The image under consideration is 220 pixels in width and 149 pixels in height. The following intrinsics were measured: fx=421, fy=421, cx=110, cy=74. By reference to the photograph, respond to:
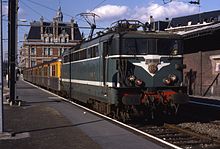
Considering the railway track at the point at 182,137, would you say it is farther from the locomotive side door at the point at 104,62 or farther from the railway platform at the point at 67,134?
the locomotive side door at the point at 104,62

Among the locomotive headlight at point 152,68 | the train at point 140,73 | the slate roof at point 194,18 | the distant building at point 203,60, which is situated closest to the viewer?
the train at point 140,73

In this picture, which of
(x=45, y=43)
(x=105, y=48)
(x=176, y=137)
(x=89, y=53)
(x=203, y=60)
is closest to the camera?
(x=176, y=137)

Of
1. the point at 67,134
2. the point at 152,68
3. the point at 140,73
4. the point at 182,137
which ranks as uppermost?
the point at 152,68

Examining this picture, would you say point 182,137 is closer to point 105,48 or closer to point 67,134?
point 67,134

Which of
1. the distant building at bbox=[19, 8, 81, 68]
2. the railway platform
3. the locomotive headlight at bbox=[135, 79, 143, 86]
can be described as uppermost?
the distant building at bbox=[19, 8, 81, 68]

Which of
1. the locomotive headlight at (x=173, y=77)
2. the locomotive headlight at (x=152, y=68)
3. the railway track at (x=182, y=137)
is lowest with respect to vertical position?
the railway track at (x=182, y=137)

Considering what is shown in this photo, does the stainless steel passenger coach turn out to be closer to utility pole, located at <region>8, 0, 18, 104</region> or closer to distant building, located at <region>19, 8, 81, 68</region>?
utility pole, located at <region>8, 0, 18, 104</region>

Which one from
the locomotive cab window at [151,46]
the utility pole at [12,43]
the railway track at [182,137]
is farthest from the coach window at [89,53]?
the utility pole at [12,43]

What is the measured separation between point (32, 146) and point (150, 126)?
599 centimetres

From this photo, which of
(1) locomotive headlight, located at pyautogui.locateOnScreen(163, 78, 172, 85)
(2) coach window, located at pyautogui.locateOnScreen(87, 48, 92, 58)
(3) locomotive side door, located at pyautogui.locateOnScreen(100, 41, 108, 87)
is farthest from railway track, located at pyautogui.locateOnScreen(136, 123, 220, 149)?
(2) coach window, located at pyautogui.locateOnScreen(87, 48, 92, 58)

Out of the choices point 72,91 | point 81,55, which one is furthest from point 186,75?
point 81,55

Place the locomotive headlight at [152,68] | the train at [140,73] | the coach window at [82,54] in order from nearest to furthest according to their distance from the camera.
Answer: the train at [140,73], the locomotive headlight at [152,68], the coach window at [82,54]

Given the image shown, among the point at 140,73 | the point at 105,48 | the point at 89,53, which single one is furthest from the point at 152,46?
the point at 89,53

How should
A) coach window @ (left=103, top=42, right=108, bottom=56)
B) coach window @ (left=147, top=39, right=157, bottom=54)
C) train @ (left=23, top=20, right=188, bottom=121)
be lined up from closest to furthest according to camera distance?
train @ (left=23, top=20, right=188, bottom=121) < coach window @ (left=147, top=39, right=157, bottom=54) < coach window @ (left=103, top=42, right=108, bottom=56)
